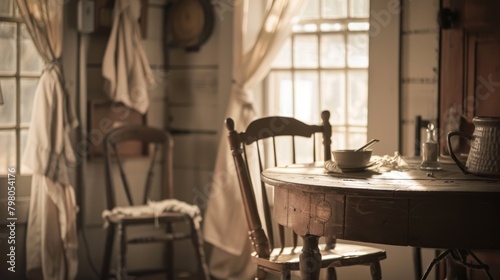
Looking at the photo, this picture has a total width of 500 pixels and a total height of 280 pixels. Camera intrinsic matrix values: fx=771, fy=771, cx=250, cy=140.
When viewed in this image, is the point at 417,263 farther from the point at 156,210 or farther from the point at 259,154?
the point at 156,210

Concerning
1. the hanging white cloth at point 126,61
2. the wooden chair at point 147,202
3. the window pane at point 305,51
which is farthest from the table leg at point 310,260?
the hanging white cloth at point 126,61

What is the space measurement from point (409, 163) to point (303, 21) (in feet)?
5.34

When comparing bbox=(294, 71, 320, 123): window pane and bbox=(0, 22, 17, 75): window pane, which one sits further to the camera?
bbox=(294, 71, 320, 123): window pane

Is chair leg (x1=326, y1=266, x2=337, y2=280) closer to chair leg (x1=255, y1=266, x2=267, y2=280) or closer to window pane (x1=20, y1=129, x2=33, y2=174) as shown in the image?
chair leg (x1=255, y1=266, x2=267, y2=280)

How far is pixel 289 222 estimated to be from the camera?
272 centimetres

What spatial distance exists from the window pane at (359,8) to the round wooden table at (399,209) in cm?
175

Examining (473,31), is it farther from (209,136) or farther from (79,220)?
(79,220)

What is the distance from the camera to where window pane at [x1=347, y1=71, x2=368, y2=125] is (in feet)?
14.2

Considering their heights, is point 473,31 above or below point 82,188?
above


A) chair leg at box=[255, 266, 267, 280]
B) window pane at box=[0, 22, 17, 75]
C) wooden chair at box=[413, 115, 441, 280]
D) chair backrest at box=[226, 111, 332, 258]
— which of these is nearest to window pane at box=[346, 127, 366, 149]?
wooden chair at box=[413, 115, 441, 280]

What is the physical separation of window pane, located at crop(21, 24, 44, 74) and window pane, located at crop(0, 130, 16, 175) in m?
0.37

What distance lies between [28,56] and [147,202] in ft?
3.56

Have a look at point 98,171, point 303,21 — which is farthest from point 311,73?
Answer: point 98,171

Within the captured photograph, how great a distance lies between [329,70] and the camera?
4.43m
